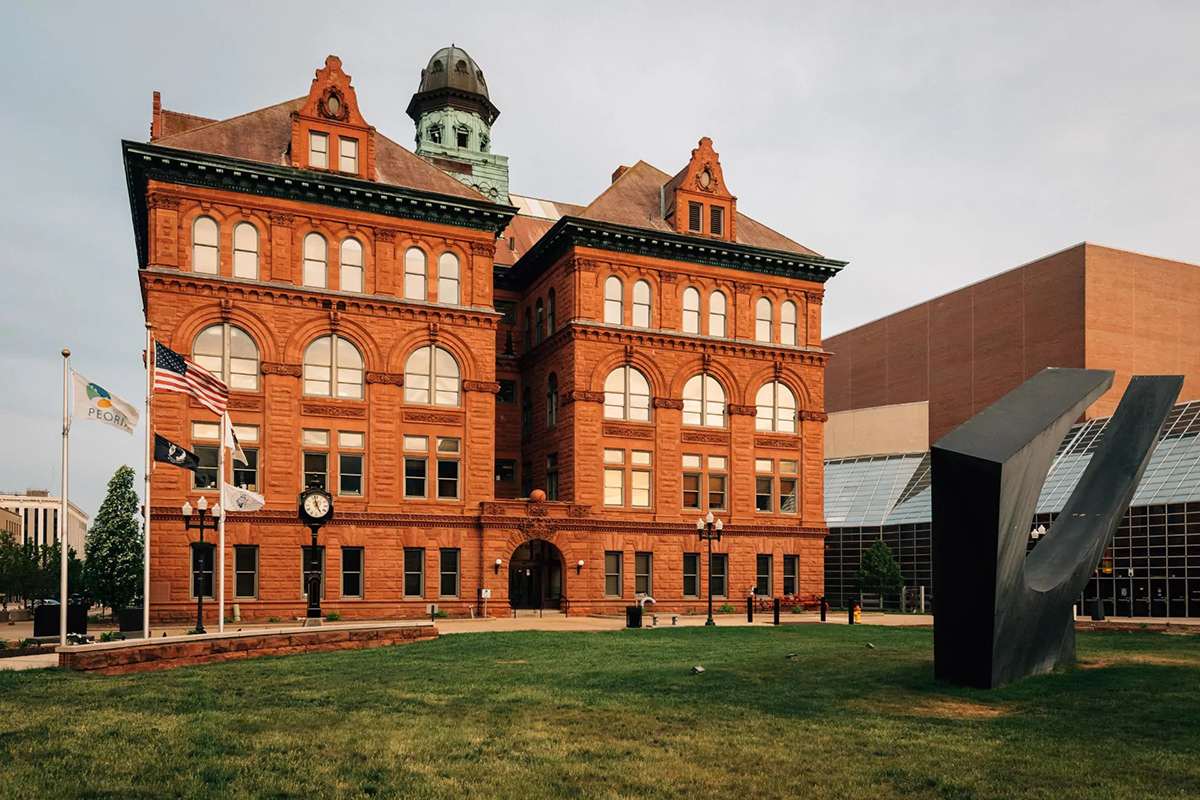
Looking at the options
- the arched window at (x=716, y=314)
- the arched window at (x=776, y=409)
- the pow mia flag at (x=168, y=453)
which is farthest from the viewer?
the arched window at (x=776, y=409)

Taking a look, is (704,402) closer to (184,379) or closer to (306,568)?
(306,568)

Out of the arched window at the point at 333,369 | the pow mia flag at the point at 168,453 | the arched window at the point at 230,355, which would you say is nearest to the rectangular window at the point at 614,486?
the arched window at the point at 333,369

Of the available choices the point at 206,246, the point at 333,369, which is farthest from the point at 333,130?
the point at 333,369

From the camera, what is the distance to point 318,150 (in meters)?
45.8

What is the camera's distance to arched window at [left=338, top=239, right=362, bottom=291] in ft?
150

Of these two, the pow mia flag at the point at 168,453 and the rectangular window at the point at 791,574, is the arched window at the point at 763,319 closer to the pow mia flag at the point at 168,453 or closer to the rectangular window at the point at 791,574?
the rectangular window at the point at 791,574

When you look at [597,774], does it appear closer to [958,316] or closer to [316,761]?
[316,761]

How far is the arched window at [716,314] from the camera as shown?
53.3 m

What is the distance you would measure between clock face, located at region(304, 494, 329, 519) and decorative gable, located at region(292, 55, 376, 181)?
644 inches

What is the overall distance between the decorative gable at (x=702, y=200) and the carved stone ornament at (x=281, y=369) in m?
20.5

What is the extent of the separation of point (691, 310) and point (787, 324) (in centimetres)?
585

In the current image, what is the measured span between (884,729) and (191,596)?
1370 inches

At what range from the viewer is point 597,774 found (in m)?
11.1

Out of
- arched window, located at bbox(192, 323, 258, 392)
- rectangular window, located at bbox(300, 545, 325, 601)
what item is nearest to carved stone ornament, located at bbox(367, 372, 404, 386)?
arched window, located at bbox(192, 323, 258, 392)
